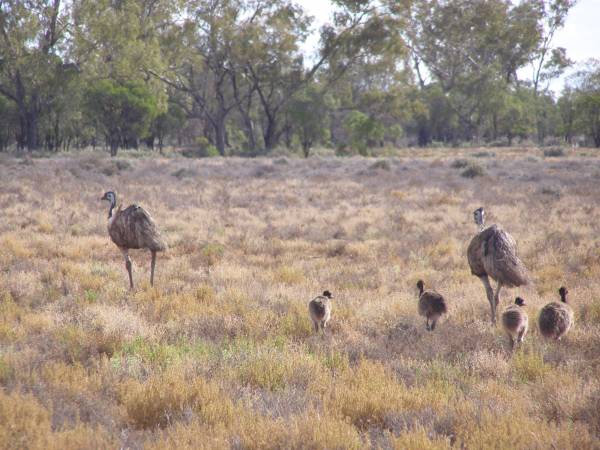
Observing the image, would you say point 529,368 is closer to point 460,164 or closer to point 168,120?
point 460,164

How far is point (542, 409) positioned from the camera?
4.51 meters

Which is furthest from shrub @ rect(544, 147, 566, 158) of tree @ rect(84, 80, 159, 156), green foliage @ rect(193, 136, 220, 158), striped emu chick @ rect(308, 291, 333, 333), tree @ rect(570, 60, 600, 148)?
striped emu chick @ rect(308, 291, 333, 333)

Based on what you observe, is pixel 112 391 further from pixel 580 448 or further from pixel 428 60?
pixel 428 60

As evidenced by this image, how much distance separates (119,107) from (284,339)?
4277cm

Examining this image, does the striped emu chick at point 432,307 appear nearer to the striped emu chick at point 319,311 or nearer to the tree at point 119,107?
the striped emu chick at point 319,311

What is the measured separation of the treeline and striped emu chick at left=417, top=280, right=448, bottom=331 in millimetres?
39744

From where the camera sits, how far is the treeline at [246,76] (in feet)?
137

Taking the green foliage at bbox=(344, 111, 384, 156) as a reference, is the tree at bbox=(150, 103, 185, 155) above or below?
above

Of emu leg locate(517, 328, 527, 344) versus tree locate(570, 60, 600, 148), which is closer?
emu leg locate(517, 328, 527, 344)

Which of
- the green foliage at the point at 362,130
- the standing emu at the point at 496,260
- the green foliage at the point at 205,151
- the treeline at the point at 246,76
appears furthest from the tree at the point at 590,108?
the standing emu at the point at 496,260

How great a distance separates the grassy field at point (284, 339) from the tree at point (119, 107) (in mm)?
29860

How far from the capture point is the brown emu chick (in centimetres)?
626

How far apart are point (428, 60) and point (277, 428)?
7689 centimetres

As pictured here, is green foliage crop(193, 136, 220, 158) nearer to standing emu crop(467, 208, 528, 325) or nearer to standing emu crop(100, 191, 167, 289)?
standing emu crop(100, 191, 167, 289)
